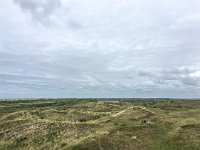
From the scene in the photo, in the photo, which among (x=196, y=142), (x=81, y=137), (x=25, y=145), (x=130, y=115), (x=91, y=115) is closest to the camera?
(x=196, y=142)

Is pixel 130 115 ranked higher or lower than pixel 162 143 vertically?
higher

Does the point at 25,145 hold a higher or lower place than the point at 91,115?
lower

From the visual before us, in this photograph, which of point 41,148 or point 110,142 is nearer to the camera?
point 110,142

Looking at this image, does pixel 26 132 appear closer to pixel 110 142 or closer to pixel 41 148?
pixel 41 148

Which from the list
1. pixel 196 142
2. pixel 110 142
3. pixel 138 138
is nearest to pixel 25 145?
pixel 110 142

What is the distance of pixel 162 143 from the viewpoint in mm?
42438

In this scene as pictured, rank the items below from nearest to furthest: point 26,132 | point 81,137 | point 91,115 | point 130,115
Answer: point 81,137, point 26,132, point 130,115, point 91,115

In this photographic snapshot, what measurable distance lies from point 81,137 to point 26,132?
44.5ft

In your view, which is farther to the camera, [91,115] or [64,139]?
[91,115]

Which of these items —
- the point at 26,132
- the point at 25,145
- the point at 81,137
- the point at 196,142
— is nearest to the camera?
the point at 196,142

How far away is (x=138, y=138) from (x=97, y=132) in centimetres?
652

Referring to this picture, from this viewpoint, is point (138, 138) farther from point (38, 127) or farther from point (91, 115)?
point (91, 115)

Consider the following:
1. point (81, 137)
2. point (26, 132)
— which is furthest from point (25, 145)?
point (81, 137)

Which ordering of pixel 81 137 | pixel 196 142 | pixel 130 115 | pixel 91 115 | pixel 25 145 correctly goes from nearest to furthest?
1. pixel 196 142
2. pixel 81 137
3. pixel 25 145
4. pixel 130 115
5. pixel 91 115
